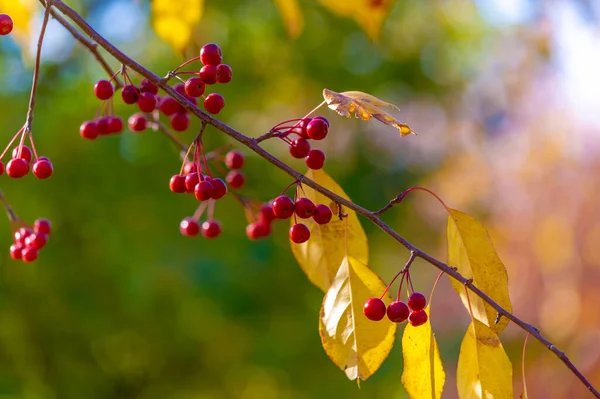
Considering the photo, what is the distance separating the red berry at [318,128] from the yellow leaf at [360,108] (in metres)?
0.05

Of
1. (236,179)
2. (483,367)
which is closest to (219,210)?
(236,179)

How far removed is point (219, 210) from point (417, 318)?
2.40m

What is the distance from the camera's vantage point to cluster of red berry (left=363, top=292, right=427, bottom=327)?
0.57 meters

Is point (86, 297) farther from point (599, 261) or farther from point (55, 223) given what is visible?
point (599, 261)

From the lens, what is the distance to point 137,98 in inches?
24.6

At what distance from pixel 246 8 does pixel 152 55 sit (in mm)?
590

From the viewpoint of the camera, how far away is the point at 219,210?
115 inches

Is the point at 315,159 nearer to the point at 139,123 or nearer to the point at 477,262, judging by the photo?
the point at 477,262

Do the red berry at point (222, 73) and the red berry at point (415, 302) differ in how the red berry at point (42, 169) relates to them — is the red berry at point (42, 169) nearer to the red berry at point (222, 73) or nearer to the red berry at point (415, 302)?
the red berry at point (222, 73)

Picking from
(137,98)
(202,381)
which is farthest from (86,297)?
(137,98)

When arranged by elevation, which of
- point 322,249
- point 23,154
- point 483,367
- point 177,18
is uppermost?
point 177,18

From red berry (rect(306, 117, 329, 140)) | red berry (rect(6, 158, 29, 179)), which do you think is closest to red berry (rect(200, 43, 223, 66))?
red berry (rect(306, 117, 329, 140))

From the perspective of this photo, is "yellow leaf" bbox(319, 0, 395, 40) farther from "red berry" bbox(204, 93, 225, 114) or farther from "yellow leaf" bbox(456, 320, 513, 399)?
"yellow leaf" bbox(456, 320, 513, 399)

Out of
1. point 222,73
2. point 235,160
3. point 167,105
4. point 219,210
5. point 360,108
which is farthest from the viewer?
point 219,210
